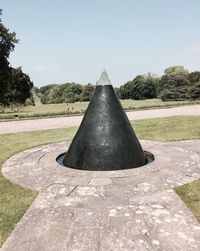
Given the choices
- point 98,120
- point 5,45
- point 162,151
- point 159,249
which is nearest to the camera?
point 159,249

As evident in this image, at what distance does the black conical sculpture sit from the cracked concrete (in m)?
0.36

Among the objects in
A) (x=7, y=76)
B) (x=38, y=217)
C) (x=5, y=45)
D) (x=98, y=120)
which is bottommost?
(x=38, y=217)

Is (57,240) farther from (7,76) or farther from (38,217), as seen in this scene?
(7,76)

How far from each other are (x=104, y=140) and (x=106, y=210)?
300cm

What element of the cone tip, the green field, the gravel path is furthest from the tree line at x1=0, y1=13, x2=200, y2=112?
the cone tip

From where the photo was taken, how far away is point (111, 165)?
774 cm

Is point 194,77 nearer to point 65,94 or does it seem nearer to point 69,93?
point 69,93

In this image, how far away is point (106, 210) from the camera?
5.23 m

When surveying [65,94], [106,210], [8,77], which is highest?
[8,77]

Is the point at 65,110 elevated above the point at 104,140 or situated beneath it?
situated beneath

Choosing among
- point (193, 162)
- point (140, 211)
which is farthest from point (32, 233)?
point (193, 162)

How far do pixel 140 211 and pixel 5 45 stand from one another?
113ft

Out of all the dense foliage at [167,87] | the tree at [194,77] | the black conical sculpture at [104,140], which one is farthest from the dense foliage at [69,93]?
the black conical sculpture at [104,140]

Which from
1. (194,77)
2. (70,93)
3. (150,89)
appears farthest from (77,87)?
(194,77)
